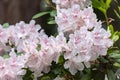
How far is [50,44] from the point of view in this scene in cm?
109

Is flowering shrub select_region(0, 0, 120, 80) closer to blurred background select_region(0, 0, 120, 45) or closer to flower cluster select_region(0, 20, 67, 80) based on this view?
flower cluster select_region(0, 20, 67, 80)

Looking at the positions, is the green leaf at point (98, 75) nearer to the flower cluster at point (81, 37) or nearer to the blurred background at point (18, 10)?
the flower cluster at point (81, 37)

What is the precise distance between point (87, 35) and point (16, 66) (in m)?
0.22

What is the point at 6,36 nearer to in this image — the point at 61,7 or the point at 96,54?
the point at 61,7

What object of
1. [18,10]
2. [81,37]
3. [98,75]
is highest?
[18,10]

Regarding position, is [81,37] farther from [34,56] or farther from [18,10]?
[18,10]

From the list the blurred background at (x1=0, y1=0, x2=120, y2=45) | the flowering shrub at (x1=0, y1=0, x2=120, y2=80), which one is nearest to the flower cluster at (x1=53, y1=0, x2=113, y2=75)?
the flowering shrub at (x1=0, y1=0, x2=120, y2=80)

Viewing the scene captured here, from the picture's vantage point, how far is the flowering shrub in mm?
1077

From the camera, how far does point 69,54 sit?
1071 mm

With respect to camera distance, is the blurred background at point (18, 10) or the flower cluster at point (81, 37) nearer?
the flower cluster at point (81, 37)

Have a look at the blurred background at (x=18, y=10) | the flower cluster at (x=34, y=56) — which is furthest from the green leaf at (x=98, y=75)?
the blurred background at (x=18, y=10)

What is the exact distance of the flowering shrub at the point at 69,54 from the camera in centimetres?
108

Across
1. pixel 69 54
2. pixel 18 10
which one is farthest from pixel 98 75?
pixel 18 10

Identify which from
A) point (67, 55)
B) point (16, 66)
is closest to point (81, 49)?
point (67, 55)
